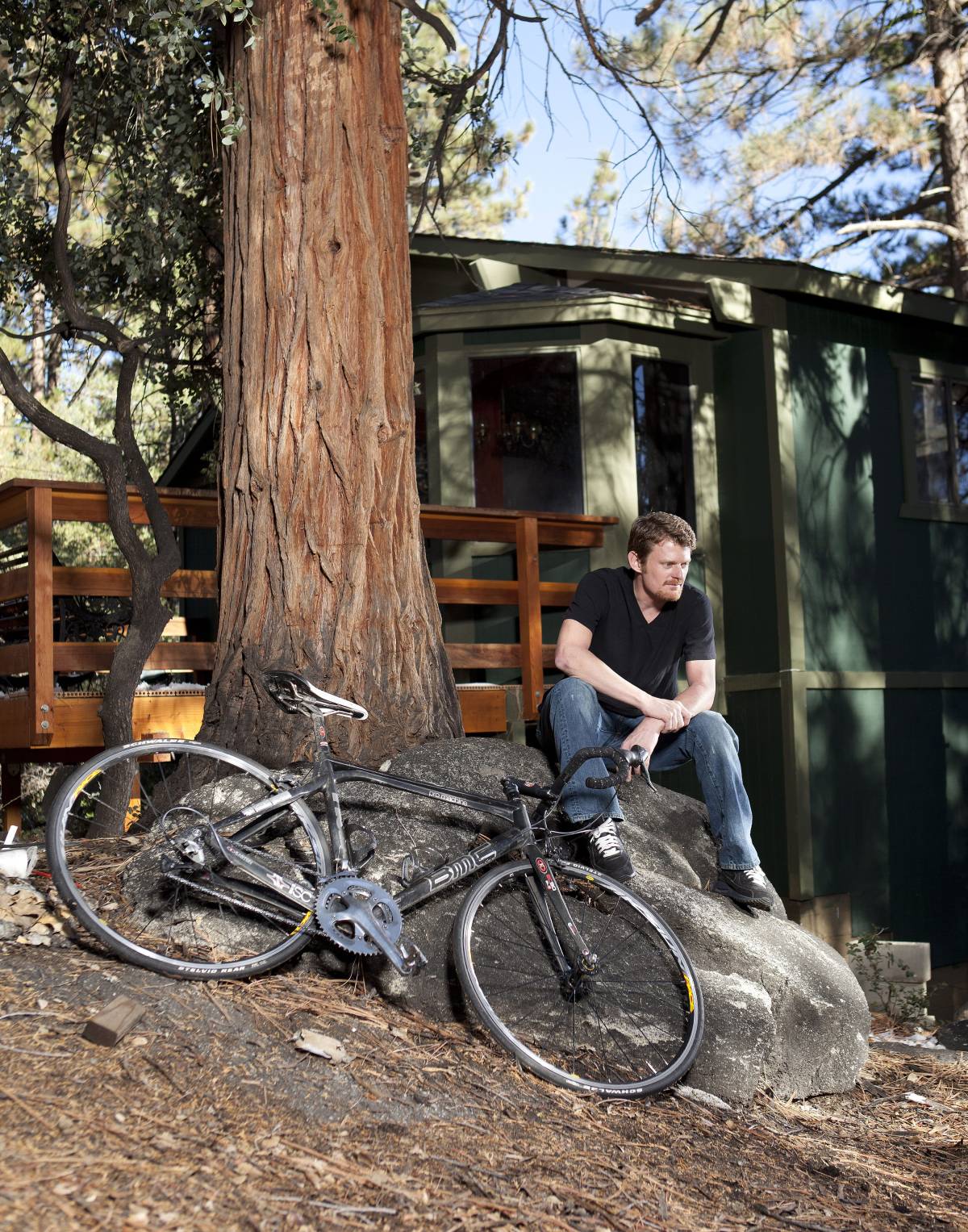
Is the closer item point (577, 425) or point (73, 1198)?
point (73, 1198)

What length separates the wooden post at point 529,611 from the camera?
8.12 m

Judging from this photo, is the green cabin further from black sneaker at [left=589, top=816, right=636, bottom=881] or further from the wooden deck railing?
black sneaker at [left=589, top=816, right=636, bottom=881]

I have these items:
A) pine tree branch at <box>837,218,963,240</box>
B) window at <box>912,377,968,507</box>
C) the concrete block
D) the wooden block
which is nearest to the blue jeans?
the wooden block

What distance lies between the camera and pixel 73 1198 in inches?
102

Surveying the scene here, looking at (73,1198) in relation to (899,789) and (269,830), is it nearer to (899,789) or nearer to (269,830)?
(269,830)

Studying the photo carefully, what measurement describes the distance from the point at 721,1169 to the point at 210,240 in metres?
7.12

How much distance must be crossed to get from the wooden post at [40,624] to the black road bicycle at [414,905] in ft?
6.84

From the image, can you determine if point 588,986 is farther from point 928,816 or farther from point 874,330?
point 874,330

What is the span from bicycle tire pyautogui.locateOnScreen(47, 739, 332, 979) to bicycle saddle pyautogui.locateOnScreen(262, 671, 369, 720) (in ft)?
0.84

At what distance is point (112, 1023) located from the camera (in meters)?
3.37

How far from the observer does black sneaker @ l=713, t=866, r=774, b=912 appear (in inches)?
185

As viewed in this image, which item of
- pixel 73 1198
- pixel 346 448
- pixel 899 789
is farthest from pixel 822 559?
pixel 73 1198

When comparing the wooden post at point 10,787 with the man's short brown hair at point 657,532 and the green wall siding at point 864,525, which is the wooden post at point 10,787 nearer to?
the man's short brown hair at point 657,532

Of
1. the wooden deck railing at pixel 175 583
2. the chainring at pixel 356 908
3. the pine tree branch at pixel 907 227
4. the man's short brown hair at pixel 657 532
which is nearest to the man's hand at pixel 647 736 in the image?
the man's short brown hair at pixel 657 532
